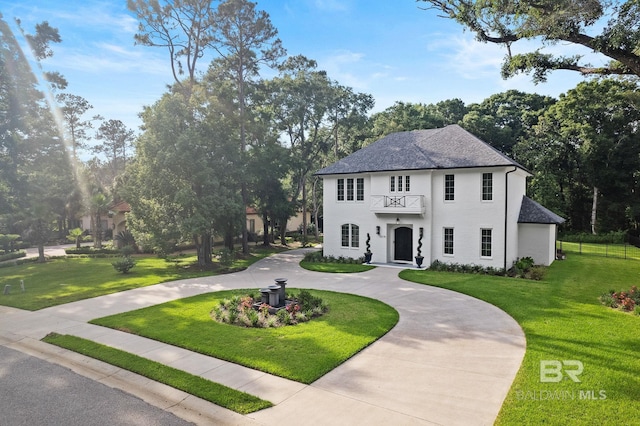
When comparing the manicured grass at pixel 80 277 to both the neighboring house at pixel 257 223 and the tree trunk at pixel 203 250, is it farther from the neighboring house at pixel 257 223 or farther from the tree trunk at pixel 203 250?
the neighboring house at pixel 257 223

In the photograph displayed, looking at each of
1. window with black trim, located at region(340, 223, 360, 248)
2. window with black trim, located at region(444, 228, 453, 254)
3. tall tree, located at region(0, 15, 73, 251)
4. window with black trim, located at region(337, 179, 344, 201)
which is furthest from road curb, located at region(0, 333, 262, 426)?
tall tree, located at region(0, 15, 73, 251)

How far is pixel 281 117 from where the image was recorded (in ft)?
117

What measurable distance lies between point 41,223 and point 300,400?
28.7 metres

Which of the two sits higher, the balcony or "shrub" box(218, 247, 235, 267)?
the balcony

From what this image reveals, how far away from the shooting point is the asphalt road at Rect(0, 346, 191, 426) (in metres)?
6.12

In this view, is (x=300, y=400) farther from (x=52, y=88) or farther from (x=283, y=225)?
(x=52, y=88)

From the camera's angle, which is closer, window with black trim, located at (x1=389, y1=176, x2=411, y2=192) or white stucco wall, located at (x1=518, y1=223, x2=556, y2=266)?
→ white stucco wall, located at (x1=518, y1=223, x2=556, y2=266)

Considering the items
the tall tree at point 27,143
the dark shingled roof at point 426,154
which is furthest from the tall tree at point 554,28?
the tall tree at point 27,143

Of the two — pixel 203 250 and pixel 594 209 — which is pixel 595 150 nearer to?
pixel 594 209

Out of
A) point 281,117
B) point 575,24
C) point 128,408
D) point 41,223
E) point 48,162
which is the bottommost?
point 128,408

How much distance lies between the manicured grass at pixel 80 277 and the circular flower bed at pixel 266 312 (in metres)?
7.27

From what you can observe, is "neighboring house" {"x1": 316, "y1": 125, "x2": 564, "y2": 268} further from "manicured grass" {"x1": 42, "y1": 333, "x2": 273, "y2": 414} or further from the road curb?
the road curb

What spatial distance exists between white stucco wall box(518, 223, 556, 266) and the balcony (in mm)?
6474

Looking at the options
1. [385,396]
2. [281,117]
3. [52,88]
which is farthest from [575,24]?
[52,88]
